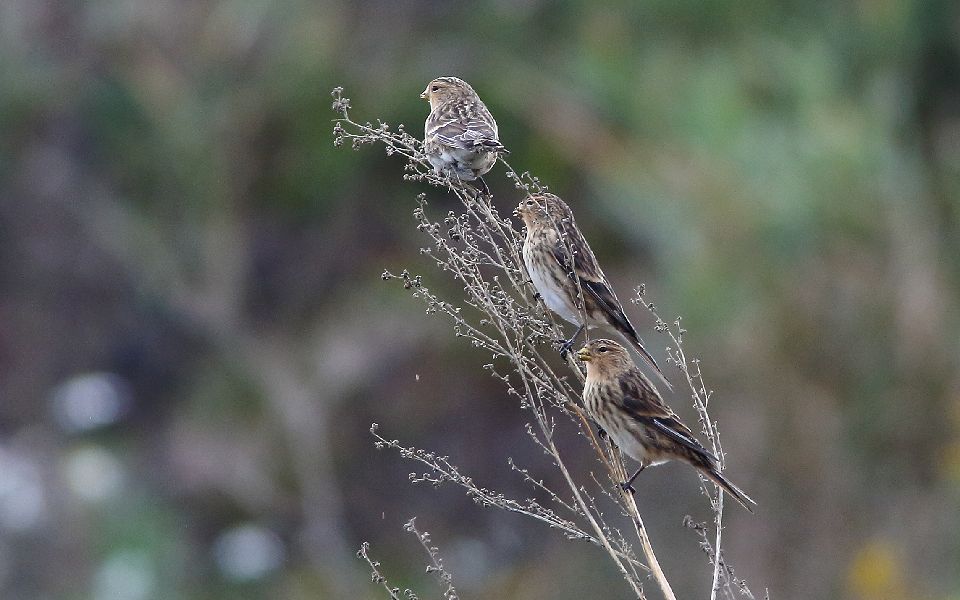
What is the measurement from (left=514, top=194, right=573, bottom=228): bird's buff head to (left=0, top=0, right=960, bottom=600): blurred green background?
3172 millimetres

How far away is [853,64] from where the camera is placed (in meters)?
12.6

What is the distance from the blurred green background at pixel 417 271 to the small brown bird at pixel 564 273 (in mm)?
3082

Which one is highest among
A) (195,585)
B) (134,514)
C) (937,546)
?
(134,514)

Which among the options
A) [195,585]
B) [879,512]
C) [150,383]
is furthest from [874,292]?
[150,383]

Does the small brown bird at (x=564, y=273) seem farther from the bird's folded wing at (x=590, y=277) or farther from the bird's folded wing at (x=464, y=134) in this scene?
the bird's folded wing at (x=464, y=134)

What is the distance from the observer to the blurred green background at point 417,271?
29.5 ft

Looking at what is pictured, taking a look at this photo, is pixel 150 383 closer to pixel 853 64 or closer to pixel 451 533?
pixel 451 533

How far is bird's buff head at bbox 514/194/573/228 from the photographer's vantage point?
16.7 ft

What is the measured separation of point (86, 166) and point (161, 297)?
1.95 metres

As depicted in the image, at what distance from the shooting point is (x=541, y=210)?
5164 mm

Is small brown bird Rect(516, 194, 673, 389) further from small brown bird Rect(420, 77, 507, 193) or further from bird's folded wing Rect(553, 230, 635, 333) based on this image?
small brown bird Rect(420, 77, 507, 193)

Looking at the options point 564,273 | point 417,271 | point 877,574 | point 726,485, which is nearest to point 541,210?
point 564,273

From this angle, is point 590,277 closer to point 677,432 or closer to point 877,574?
point 677,432

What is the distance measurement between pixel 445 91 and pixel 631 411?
1.82 metres
